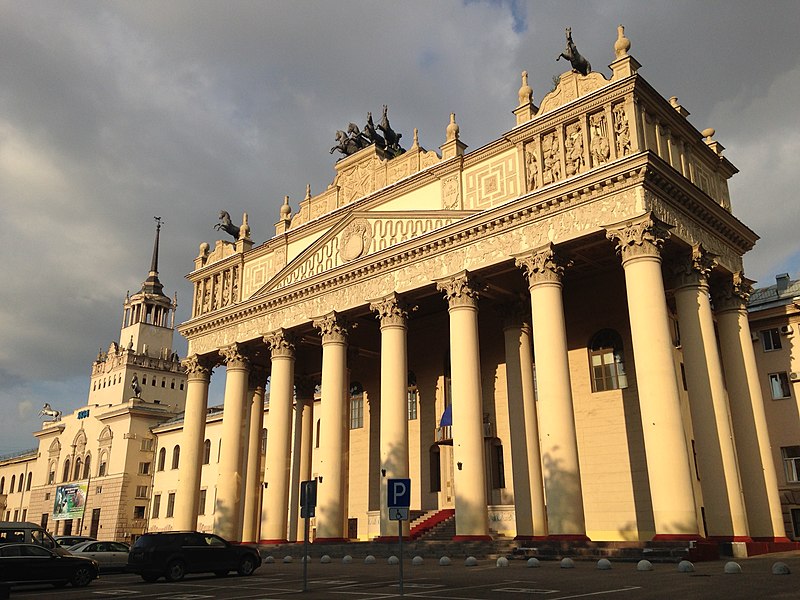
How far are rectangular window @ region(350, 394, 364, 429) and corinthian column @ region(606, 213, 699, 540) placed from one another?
21.2m

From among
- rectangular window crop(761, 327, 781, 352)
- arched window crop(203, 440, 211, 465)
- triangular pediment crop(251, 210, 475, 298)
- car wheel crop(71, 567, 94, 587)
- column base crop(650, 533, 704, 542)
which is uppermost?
triangular pediment crop(251, 210, 475, 298)

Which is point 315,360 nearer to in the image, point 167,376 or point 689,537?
point 689,537

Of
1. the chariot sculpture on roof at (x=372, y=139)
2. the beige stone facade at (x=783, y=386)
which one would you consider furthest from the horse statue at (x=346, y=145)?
the beige stone facade at (x=783, y=386)

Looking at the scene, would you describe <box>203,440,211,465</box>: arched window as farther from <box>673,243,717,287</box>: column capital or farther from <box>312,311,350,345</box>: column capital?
<box>673,243,717,287</box>: column capital

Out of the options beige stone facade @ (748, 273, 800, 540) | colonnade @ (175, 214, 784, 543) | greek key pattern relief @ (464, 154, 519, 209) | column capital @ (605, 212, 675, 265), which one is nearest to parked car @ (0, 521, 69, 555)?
colonnade @ (175, 214, 784, 543)

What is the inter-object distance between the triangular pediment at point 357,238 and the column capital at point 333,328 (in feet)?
7.96

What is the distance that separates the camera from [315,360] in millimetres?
43344

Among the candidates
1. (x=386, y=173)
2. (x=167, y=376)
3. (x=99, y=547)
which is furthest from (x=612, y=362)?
(x=167, y=376)

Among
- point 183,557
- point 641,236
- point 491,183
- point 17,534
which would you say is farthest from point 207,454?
point 641,236

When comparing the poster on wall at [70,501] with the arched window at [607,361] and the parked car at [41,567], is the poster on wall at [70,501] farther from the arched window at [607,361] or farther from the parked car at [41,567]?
the arched window at [607,361]

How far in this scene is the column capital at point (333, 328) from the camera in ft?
113

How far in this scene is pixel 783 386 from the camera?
36062mm

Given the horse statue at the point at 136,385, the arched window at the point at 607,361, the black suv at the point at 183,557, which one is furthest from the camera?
the horse statue at the point at 136,385

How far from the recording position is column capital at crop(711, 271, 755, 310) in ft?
99.5
